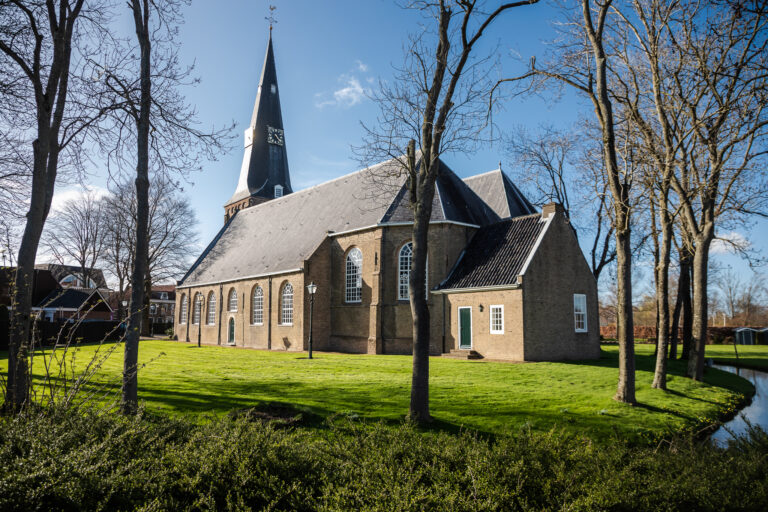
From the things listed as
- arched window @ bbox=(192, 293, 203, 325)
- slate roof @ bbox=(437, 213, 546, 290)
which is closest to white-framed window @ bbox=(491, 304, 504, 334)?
slate roof @ bbox=(437, 213, 546, 290)

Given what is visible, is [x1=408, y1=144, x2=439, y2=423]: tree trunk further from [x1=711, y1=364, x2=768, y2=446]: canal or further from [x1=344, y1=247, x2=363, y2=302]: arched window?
[x1=344, y1=247, x2=363, y2=302]: arched window

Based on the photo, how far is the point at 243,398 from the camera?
1183cm

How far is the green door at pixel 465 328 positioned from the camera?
2506 centimetres

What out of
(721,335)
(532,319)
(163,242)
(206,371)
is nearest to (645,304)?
(721,335)

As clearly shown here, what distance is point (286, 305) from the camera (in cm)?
3344

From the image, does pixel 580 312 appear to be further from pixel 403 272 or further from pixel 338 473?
pixel 338 473

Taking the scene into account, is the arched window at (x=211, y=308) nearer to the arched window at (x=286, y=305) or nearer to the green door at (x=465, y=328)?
the arched window at (x=286, y=305)

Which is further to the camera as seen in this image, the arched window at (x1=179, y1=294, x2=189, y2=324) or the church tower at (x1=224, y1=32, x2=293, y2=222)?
the church tower at (x1=224, y1=32, x2=293, y2=222)

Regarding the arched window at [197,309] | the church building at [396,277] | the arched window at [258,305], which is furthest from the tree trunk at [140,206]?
the arched window at [197,309]

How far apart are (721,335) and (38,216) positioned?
5441cm

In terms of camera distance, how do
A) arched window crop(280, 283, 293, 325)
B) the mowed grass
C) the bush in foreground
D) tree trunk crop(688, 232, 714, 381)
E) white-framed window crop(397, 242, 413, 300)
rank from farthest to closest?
arched window crop(280, 283, 293, 325)
white-framed window crop(397, 242, 413, 300)
tree trunk crop(688, 232, 714, 381)
the mowed grass
the bush in foreground

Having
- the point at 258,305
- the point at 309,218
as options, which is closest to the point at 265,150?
the point at 309,218

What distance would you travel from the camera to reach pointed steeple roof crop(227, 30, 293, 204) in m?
49.8

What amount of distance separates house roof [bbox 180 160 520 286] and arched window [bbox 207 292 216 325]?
1424 millimetres
